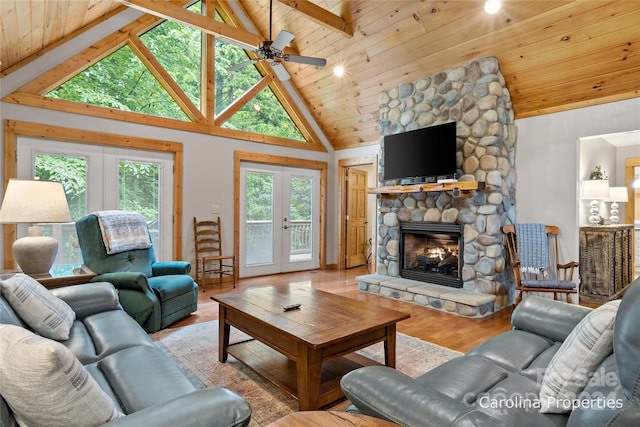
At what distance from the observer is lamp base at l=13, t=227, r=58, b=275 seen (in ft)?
9.59

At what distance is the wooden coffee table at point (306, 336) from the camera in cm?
195

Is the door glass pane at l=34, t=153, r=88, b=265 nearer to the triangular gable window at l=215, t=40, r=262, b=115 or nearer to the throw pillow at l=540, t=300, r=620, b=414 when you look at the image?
the triangular gable window at l=215, t=40, r=262, b=115

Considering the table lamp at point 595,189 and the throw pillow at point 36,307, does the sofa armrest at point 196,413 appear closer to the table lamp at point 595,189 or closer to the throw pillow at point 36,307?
the throw pillow at point 36,307

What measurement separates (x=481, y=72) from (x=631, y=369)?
413cm

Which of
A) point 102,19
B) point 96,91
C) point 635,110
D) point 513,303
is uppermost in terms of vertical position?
point 102,19

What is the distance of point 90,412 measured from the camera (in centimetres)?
A: 98

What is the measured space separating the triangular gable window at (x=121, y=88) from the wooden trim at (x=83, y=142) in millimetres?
419

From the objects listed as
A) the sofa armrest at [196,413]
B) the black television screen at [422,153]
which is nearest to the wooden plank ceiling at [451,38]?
the black television screen at [422,153]

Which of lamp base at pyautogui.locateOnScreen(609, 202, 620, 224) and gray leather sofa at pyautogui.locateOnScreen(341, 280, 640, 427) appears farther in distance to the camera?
lamp base at pyautogui.locateOnScreen(609, 202, 620, 224)

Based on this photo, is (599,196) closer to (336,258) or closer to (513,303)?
(513,303)

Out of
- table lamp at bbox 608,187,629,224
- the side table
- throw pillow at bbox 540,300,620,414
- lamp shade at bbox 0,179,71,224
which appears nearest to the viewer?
throw pillow at bbox 540,300,620,414

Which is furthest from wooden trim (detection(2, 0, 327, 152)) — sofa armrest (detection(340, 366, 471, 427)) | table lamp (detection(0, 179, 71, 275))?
sofa armrest (detection(340, 366, 471, 427))

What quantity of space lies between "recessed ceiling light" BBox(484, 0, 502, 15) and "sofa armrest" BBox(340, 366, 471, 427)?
3.69 metres

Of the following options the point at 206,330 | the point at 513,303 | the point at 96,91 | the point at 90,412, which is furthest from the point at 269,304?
the point at 96,91
